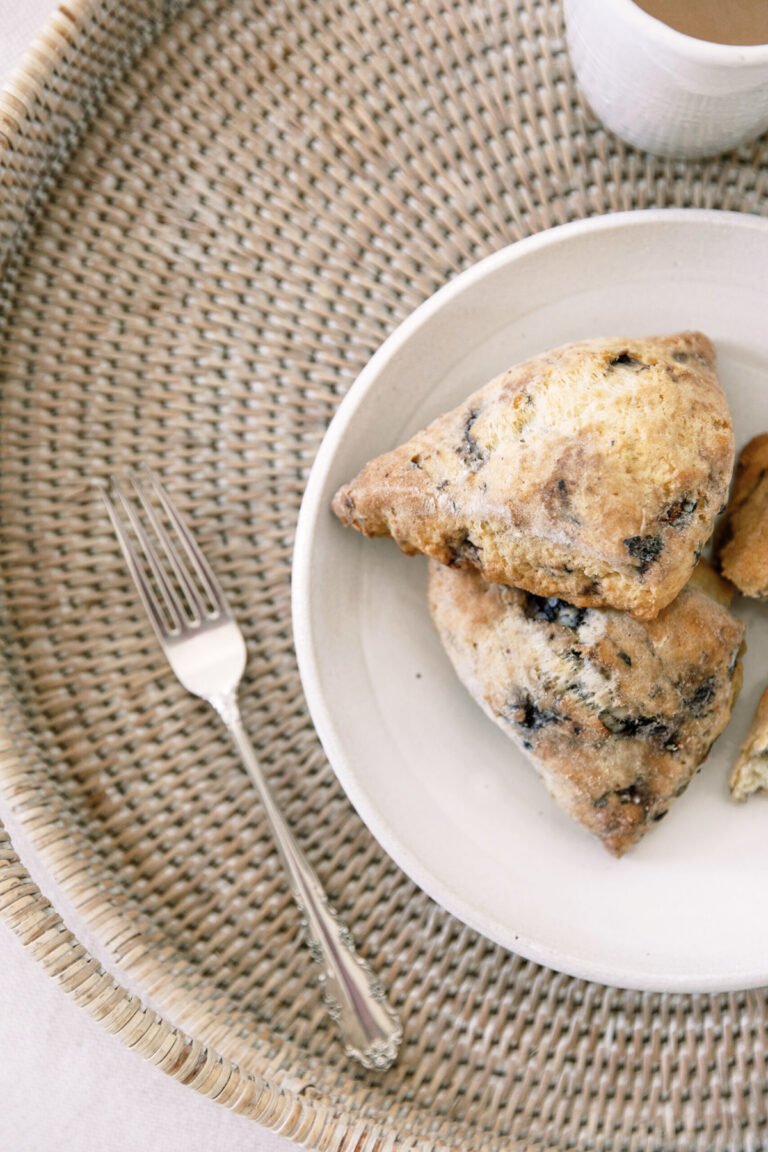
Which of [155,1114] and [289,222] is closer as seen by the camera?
[289,222]

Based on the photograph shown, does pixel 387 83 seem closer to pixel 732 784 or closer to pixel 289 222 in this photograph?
pixel 289 222

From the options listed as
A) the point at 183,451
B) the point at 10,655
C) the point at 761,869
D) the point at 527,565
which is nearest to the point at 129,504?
the point at 183,451

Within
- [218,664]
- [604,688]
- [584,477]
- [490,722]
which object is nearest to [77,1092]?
[218,664]

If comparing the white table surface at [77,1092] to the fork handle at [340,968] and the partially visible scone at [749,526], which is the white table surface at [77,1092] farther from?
the partially visible scone at [749,526]

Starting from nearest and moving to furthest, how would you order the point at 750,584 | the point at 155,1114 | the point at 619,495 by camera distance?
the point at 619,495 < the point at 750,584 < the point at 155,1114

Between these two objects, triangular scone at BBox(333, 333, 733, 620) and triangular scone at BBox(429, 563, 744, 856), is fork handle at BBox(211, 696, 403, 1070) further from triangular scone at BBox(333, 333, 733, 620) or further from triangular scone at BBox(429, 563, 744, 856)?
triangular scone at BBox(333, 333, 733, 620)
